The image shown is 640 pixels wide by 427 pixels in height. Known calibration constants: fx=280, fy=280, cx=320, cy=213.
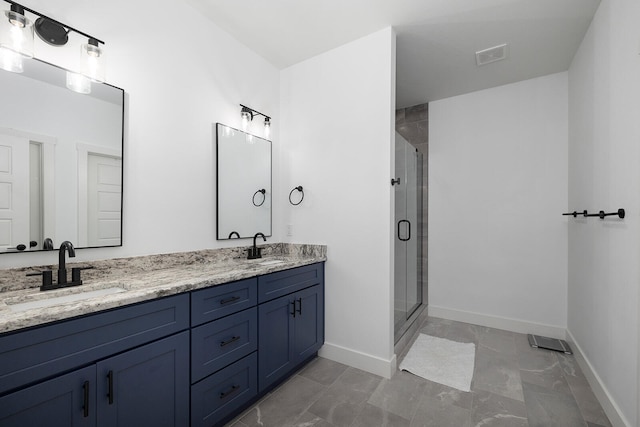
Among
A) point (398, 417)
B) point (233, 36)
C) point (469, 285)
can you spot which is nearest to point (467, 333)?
point (469, 285)

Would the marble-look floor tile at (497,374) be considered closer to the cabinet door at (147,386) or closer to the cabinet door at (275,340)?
the cabinet door at (275,340)

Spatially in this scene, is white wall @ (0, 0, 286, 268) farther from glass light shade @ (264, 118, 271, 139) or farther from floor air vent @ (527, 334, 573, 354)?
floor air vent @ (527, 334, 573, 354)

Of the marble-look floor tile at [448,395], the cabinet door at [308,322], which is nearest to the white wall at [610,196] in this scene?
the marble-look floor tile at [448,395]

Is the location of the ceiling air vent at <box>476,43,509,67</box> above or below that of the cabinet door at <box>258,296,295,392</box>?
above

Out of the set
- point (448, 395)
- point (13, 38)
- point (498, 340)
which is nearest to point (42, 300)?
point (13, 38)

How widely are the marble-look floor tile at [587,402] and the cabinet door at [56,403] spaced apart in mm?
2660

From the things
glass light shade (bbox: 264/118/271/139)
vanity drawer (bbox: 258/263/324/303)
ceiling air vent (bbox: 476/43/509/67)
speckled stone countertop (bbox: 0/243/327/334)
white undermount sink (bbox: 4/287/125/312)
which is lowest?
vanity drawer (bbox: 258/263/324/303)

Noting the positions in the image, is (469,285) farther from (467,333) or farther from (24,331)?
(24,331)

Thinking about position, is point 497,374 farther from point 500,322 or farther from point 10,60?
point 10,60

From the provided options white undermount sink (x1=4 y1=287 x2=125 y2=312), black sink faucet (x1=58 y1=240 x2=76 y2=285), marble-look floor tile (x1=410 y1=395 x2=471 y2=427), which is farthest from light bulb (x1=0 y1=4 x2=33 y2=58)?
marble-look floor tile (x1=410 y1=395 x2=471 y2=427)

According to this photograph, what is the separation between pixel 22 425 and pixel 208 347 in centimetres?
70

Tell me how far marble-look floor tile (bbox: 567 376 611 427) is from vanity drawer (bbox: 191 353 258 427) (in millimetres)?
2083

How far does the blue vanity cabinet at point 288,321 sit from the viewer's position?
1871 mm

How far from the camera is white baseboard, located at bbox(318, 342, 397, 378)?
2.18 m
